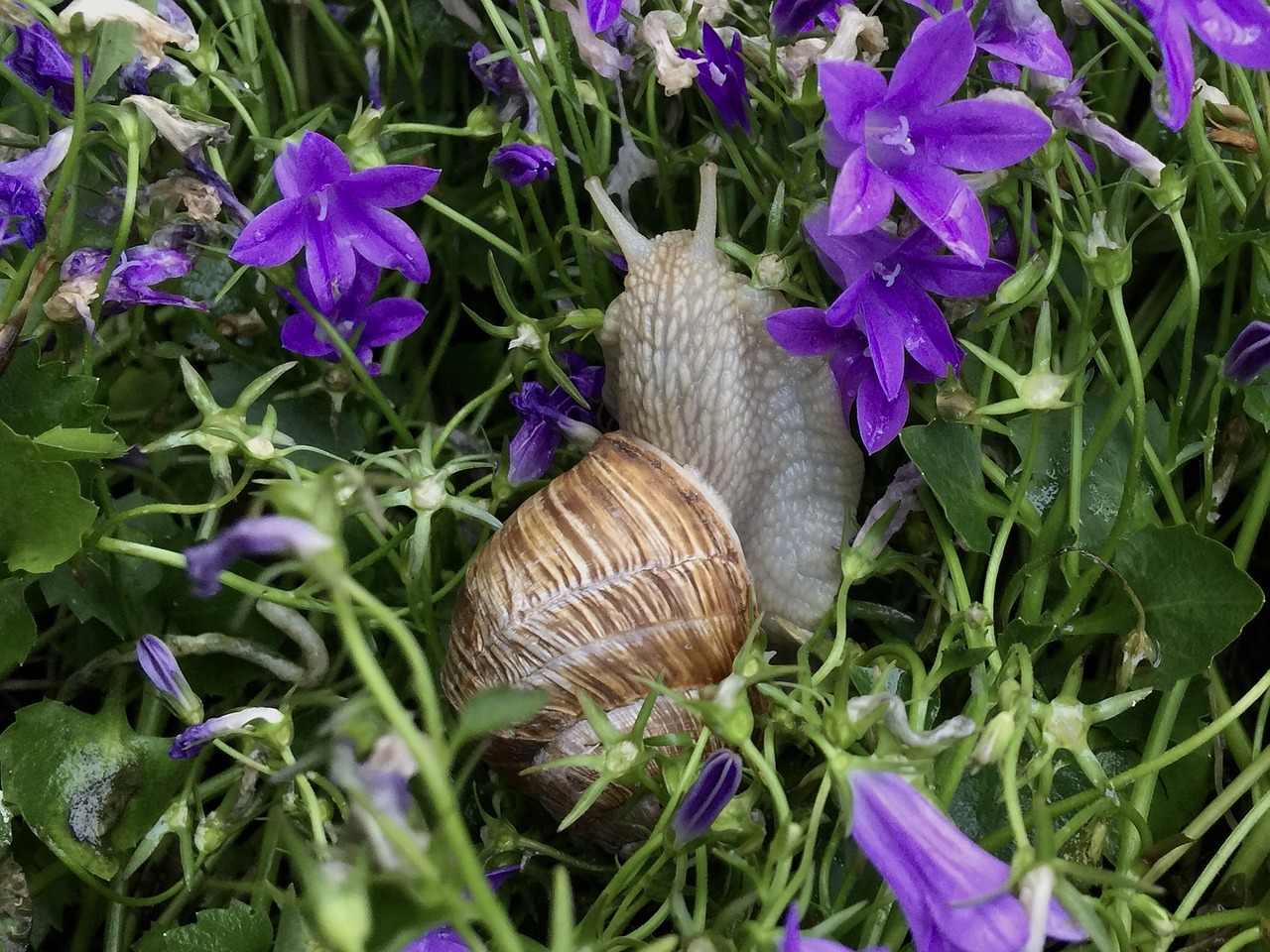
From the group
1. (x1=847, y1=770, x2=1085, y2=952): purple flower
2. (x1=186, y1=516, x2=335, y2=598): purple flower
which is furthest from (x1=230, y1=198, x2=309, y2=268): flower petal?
(x1=847, y1=770, x2=1085, y2=952): purple flower

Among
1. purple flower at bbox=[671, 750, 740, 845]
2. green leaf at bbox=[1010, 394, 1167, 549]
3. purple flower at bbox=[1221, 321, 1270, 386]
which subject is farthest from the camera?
green leaf at bbox=[1010, 394, 1167, 549]

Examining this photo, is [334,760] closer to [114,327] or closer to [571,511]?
[571,511]

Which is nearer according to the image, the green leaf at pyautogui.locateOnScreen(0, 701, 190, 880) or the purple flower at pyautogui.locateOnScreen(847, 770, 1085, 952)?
the purple flower at pyautogui.locateOnScreen(847, 770, 1085, 952)

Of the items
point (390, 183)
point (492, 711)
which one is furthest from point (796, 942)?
point (390, 183)

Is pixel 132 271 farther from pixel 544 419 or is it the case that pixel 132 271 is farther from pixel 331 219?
pixel 544 419

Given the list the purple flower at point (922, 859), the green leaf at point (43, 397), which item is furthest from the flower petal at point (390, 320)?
the purple flower at point (922, 859)

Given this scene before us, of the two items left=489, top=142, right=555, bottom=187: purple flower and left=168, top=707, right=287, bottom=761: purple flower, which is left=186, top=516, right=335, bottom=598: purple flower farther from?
left=489, top=142, right=555, bottom=187: purple flower

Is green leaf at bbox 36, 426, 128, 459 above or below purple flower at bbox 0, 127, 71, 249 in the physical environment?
below

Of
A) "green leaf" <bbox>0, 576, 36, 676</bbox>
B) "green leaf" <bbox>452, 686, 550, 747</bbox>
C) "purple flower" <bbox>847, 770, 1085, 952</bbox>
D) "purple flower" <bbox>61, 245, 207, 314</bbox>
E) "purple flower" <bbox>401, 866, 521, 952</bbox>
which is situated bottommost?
"purple flower" <bbox>401, 866, 521, 952</bbox>
